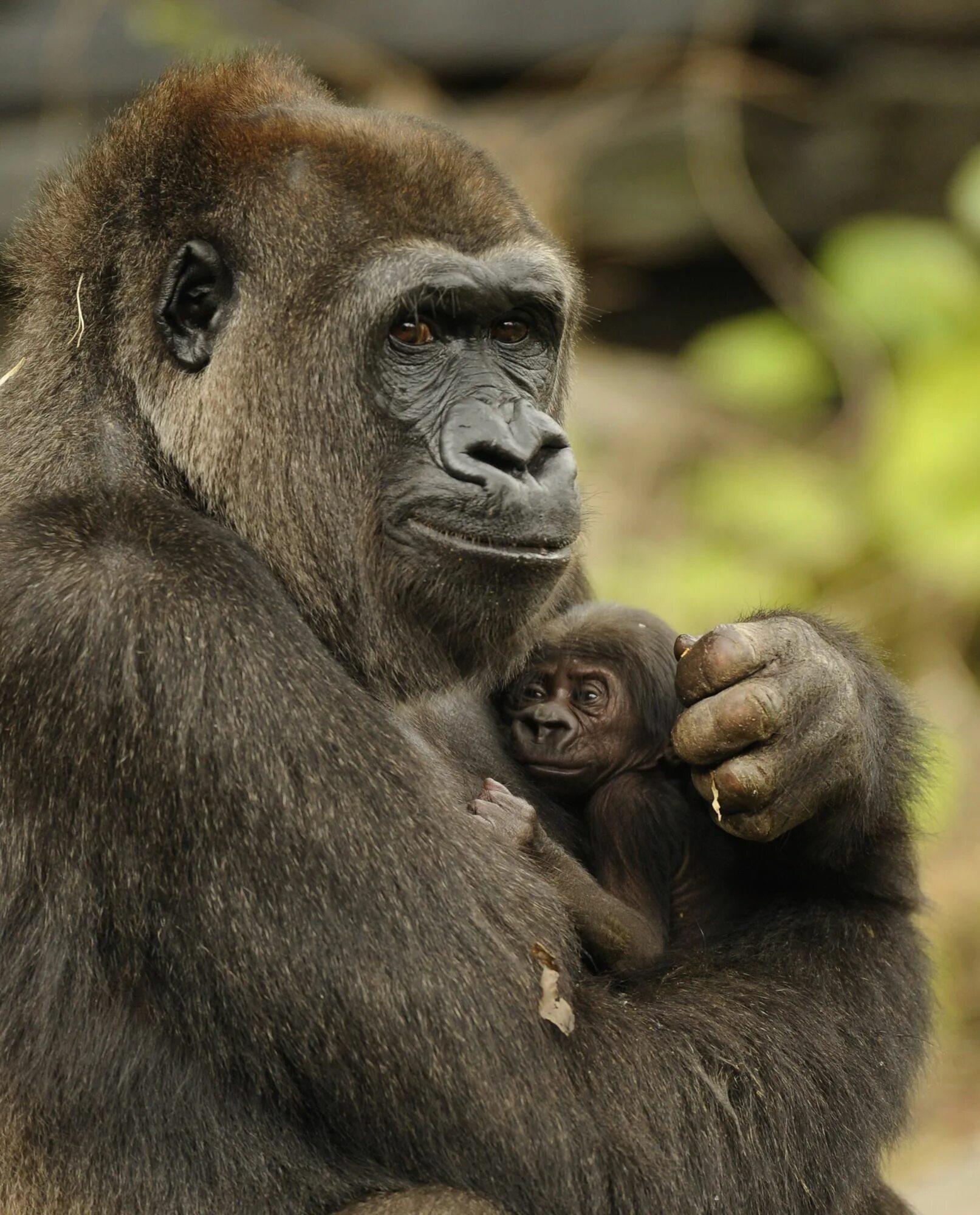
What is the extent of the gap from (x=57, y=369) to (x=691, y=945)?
1968 mm

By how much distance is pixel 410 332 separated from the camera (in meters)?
3.62

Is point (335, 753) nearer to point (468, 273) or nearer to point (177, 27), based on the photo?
point (468, 273)

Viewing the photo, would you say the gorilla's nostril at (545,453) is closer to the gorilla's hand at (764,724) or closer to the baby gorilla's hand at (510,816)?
the gorilla's hand at (764,724)

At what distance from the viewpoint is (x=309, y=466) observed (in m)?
3.54

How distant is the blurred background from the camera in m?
8.77

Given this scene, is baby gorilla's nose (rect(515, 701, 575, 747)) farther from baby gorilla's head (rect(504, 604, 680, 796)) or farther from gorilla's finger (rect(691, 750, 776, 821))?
gorilla's finger (rect(691, 750, 776, 821))

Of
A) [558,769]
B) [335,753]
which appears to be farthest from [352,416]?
[558,769]

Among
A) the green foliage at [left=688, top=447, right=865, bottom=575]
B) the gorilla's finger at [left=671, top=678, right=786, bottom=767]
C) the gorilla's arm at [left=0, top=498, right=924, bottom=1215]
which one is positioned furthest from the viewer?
the green foliage at [left=688, top=447, right=865, bottom=575]

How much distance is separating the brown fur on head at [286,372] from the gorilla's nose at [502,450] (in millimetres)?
122

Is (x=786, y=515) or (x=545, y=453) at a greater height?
(x=786, y=515)

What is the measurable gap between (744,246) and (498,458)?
7937mm

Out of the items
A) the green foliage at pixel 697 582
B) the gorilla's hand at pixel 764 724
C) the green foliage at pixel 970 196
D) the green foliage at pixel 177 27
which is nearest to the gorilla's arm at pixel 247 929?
the gorilla's hand at pixel 764 724

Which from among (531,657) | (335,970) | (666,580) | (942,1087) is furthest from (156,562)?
(942,1087)

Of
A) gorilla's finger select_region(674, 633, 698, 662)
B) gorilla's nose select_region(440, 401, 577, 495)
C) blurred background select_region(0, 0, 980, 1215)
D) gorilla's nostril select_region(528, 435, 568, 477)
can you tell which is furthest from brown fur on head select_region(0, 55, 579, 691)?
blurred background select_region(0, 0, 980, 1215)
